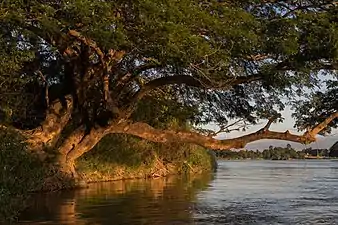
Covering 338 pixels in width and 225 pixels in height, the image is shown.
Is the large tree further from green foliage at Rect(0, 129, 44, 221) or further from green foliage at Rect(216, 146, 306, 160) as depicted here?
green foliage at Rect(216, 146, 306, 160)

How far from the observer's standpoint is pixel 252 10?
2097 cm

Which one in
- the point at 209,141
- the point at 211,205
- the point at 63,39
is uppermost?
the point at 63,39

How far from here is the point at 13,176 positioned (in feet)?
52.2

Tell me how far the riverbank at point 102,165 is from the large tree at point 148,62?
269 cm

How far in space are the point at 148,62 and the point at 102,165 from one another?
47.2 ft

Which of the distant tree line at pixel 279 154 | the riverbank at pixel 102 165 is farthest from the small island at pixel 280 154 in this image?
the riverbank at pixel 102 165

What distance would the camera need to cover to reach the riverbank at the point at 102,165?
51.9 feet

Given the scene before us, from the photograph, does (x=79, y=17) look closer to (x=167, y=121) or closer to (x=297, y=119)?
(x=297, y=119)

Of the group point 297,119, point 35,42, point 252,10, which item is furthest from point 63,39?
point 297,119

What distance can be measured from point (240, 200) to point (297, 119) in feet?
16.2

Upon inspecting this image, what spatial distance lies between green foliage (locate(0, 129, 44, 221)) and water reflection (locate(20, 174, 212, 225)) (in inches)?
33.2

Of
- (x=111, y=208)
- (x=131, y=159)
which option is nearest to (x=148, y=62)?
(x=111, y=208)

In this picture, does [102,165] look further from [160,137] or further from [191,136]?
[191,136]

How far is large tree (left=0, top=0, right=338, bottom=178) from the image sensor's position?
54.6 ft
